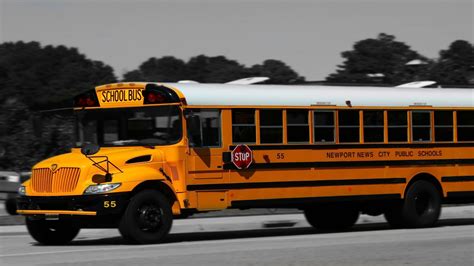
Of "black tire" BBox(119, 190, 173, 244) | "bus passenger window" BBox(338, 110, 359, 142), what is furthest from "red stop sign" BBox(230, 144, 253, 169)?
"bus passenger window" BBox(338, 110, 359, 142)

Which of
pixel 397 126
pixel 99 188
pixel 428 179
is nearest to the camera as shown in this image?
pixel 99 188

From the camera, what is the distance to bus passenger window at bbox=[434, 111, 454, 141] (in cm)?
1880

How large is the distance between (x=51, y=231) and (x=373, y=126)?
5500 millimetres

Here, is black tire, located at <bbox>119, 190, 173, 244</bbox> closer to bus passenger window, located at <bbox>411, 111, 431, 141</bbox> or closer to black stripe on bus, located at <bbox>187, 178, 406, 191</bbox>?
black stripe on bus, located at <bbox>187, 178, 406, 191</bbox>

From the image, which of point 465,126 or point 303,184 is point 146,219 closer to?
point 303,184

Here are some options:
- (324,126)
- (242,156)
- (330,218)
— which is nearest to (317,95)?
(324,126)

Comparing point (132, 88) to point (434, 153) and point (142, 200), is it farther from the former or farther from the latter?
point (434, 153)

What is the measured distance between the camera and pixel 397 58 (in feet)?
479

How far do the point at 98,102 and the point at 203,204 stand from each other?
2254 millimetres

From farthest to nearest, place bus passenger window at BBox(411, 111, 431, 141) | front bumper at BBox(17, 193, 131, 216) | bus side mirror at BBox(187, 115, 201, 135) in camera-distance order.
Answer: bus passenger window at BBox(411, 111, 431, 141), bus side mirror at BBox(187, 115, 201, 135), front bumper at BBox(17, 193, 131, 216)

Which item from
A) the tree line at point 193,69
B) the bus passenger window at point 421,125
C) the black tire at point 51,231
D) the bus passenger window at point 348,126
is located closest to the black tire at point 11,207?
the black tire at point 51,231

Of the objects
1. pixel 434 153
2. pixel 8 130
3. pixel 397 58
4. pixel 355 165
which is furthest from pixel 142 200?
pixel 397 58

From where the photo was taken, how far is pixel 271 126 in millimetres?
16656

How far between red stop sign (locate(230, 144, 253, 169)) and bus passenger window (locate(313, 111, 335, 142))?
1.40m
